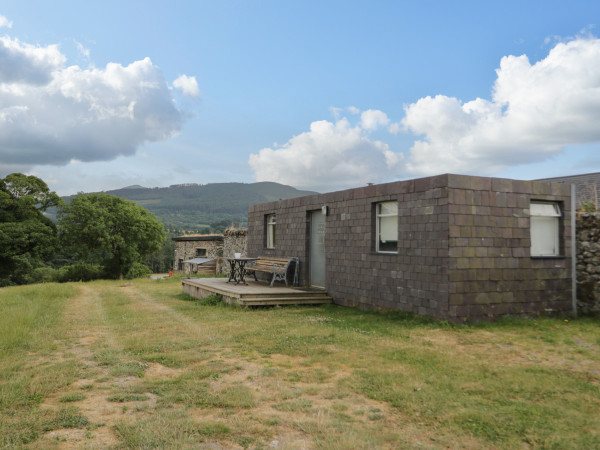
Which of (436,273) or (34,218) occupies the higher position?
(34,218)

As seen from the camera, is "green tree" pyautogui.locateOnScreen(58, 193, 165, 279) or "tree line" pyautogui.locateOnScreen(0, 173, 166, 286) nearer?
"tree line" pyautogui.locateOnScreen(0, 173, 166, 286)

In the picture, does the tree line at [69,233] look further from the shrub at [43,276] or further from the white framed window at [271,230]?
the white framed window at [271,230]

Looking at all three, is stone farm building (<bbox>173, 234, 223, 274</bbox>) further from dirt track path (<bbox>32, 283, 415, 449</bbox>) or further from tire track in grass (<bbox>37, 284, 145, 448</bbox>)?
dirt track path (<bbox>32, 283, 415, 449</bbox>)

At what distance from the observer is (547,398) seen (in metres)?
4.17

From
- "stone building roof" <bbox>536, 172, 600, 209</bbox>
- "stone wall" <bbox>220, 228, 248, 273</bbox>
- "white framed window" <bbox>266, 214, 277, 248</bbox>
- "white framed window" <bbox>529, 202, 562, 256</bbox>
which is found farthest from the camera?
"stone wall" <bbox>220, 228, 248, 273</bbox>

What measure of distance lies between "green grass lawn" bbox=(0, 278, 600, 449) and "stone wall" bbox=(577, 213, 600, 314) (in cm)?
160

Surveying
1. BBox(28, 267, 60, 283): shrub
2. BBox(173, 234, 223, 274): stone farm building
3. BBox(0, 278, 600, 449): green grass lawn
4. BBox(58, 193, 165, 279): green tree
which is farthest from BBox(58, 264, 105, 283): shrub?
BBox(0, 278, 600, 449): green grass lawn

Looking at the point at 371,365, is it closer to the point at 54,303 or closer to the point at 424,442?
the point at 424,442

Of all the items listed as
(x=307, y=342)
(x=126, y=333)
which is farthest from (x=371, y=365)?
(x=126, y=333)

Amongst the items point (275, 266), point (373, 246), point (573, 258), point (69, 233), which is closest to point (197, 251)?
point (69, 233)

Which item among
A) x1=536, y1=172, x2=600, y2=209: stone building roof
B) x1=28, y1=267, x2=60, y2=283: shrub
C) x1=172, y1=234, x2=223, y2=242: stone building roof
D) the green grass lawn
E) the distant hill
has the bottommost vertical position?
x1=28, y1=267, x2=60, y2=283: shrub

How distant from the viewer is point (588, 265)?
930cm

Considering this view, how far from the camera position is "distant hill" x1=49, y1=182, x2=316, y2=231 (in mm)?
135875

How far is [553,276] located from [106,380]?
28.9 ft
